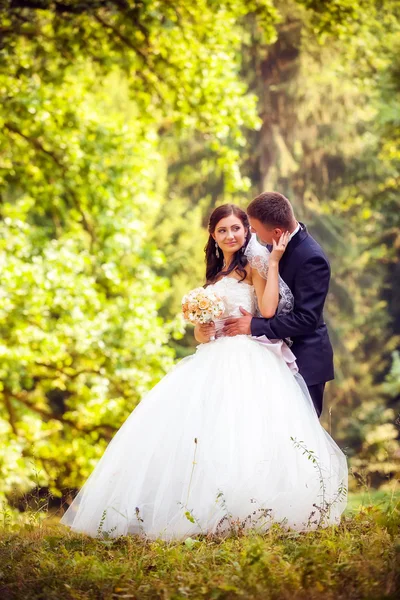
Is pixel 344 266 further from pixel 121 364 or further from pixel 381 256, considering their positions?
pixel 121 364

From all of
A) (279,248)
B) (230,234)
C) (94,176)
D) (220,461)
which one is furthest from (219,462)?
(94,176)

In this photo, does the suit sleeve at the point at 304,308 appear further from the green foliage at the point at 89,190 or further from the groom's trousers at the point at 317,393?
the green foliage at the point at 89,190

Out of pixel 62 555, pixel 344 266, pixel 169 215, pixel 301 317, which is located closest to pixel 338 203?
pixel 344 266

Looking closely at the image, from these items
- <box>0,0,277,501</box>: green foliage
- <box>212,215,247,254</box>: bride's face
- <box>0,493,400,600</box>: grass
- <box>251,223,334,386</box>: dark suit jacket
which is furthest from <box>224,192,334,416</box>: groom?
<box>0,0,277,501</box>: green foliage

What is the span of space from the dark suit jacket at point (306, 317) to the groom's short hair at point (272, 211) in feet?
0.54

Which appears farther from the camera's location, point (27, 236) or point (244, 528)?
point (27, 236)

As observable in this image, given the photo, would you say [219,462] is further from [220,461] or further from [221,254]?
[221,254]

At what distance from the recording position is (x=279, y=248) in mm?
4859

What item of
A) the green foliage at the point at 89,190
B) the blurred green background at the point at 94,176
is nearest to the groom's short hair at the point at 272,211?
the blurred green background at the point at 94,176

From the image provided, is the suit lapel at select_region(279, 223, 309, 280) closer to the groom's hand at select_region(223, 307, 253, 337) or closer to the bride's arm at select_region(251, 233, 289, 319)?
the bride's arm at select_region(251, 233, 289, 319)

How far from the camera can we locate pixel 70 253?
364 inches

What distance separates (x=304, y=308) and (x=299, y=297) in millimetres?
102

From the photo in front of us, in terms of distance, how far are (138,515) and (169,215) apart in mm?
15932

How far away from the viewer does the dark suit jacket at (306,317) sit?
189 inches
